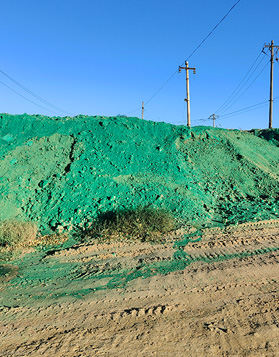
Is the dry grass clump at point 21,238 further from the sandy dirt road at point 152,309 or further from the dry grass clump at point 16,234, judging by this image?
the sandy dirt road at point 152,309

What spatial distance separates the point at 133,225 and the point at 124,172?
100 inches

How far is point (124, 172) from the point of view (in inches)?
349

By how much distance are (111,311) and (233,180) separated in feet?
24.6

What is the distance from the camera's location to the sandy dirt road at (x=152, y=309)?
2832 mm

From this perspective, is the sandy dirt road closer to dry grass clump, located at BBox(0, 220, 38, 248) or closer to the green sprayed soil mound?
dry grass clump, located at BBox(0, 220, 38, 248)

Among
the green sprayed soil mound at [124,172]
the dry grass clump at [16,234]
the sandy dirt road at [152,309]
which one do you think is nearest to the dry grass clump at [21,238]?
the dry grass clump at [16,234]

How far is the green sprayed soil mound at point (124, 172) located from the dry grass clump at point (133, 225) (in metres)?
0.40

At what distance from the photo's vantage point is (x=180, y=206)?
785 cm

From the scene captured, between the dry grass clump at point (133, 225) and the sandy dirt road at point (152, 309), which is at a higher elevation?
the dry grass clump at point (133, 225)

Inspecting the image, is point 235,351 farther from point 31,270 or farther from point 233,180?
point 233,180

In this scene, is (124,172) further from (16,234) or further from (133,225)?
(16,234)

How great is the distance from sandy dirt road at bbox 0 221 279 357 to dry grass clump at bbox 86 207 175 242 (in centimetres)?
80

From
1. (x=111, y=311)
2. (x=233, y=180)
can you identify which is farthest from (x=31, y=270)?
(x=233, y=180)

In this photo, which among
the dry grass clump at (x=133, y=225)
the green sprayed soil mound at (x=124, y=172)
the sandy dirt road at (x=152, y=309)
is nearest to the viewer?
the sandy dirt road at (x=152, y=309)
